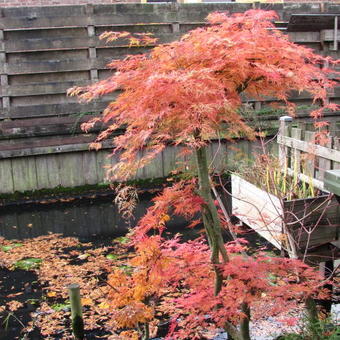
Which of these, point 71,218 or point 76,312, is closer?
point 76,312

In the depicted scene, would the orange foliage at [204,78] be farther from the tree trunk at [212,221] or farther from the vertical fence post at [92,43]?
the vertical fence post at [92,43]

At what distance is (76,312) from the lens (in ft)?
11.3

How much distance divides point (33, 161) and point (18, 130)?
0.62 meters

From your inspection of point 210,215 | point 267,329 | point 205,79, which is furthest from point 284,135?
point 205,79

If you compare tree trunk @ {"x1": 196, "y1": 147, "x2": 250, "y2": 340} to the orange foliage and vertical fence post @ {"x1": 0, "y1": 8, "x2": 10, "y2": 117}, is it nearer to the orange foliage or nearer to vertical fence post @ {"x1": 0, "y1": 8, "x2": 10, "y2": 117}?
the orange foliage

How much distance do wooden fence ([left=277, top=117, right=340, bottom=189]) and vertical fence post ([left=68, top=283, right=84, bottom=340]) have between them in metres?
2.68

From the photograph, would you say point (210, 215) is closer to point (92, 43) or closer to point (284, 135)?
point (284, 135)

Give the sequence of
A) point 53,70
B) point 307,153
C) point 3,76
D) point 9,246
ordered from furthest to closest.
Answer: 1. point 53,70
2. point 3,76
3. point 9,246
4. point 307,153

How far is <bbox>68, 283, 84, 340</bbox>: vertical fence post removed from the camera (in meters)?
3.35

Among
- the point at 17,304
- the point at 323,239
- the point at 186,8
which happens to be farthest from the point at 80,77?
the point at 323,239

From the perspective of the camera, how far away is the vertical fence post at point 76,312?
132 inches

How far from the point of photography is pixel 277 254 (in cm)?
512

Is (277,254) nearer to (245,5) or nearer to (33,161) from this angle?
(33,161)

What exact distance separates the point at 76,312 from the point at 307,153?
9.67ft
